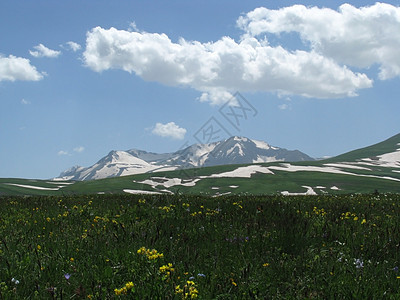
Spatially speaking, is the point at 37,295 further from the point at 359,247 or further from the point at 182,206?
the point at 182,206

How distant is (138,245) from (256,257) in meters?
1.79

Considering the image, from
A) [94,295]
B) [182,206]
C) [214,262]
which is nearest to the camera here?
[94,295]

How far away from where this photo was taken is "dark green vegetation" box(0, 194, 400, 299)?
13.1 ft

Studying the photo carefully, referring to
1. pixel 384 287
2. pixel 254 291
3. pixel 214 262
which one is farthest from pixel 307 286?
pixel 214 262

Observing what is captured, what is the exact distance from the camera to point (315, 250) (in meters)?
5.66

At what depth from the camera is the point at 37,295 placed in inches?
152

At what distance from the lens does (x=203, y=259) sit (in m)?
5.22

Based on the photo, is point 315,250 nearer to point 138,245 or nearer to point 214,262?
point 214,262

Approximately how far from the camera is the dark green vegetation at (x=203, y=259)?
13.1 ft

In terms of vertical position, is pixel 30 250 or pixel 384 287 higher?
pixel 30 250

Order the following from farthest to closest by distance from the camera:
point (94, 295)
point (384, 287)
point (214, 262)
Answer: point (214, 262)
point (384, 287)
point (94, 295)

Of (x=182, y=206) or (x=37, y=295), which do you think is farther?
(x=182, y=206)

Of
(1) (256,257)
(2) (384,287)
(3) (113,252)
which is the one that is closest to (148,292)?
(3) (113,252)

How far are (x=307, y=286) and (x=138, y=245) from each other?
104 inches
